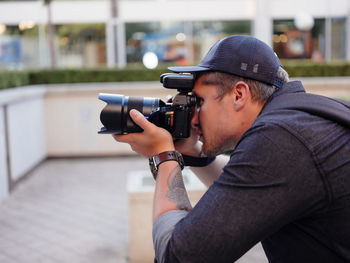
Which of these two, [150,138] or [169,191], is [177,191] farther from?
[150,138]

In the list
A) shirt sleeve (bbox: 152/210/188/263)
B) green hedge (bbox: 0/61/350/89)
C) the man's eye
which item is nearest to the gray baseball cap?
the man's eye

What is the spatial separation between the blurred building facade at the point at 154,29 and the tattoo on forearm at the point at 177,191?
1126 cm

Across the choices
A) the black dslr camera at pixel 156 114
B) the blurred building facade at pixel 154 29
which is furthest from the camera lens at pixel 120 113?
the blurred building facade at pixel 154 29

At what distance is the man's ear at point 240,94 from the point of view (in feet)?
5.35

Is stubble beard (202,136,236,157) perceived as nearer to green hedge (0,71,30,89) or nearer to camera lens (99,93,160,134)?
camera lens (99,93,160,134)

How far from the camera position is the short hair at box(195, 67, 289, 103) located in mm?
1640

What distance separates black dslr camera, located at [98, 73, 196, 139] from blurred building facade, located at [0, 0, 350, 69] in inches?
434

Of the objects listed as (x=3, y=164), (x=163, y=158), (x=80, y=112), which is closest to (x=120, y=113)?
(x=163, y=158)

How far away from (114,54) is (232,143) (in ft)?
39.0

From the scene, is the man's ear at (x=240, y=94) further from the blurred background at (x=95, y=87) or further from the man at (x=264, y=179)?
the blurred background at (x=95, y=87)

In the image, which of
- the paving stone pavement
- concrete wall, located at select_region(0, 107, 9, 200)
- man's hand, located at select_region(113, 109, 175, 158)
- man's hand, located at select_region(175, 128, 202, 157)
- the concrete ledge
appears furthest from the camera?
the concrete ledge

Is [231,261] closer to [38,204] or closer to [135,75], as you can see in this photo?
[38,204]

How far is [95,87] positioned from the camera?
31.1 ft

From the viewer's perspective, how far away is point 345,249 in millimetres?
1441
